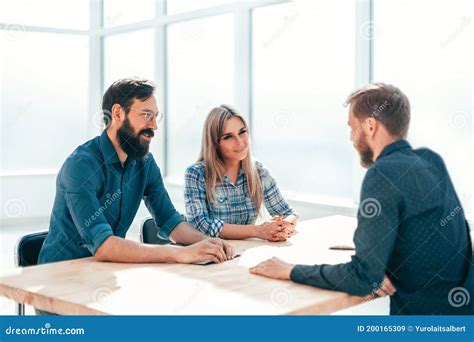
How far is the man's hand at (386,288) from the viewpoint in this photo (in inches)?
79.3

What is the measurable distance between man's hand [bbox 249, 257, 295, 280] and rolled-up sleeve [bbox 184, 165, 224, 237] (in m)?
0.79

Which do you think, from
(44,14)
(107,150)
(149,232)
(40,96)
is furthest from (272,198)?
(44,14)

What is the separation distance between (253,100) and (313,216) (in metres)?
1.34

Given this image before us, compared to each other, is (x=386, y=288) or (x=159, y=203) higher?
(x=159, y=203)

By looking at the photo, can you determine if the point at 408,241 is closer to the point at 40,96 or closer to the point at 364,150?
the point at 364,150

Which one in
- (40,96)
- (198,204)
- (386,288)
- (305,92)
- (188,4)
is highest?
(188,4)

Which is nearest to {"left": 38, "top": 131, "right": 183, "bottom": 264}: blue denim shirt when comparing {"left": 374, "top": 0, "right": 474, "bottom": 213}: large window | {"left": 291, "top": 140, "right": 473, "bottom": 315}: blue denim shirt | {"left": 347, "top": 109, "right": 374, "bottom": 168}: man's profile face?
{"left": 291, "top": 140, "right": 473, "bottom": 315}: blue denim shirt

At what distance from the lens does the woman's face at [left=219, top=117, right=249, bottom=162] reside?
3219 millimetres

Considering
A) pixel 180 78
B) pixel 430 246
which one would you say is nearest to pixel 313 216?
pixel 180 78

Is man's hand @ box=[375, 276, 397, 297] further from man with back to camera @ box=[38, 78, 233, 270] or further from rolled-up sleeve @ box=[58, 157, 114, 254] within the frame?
rolled-up sleeve @ box=[58, 157, 114, 254]

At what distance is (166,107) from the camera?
7.08 m

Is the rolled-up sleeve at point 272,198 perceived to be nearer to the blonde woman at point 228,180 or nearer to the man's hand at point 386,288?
the blonde woman at point 228,180

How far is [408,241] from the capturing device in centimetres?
195

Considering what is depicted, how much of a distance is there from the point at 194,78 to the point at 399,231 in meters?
4.89
